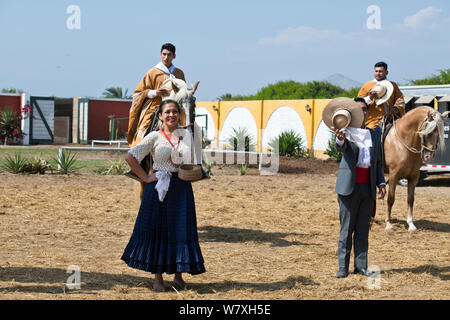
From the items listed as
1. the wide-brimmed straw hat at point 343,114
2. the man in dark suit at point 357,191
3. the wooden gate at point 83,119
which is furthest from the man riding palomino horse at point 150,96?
the wooden gate at point 83,119

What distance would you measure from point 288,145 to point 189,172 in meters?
19.0

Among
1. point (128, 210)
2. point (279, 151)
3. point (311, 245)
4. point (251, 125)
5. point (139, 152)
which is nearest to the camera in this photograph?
point (139, 152)

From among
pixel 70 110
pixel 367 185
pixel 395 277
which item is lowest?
pixel 395 277

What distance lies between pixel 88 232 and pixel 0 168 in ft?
30.7

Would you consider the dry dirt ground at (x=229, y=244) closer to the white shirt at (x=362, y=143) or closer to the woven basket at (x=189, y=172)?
the woven basket at (x=189, y=172)

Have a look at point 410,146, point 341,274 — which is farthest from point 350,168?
point 410,146

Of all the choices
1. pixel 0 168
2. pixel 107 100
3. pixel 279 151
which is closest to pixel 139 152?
pixel 0 168

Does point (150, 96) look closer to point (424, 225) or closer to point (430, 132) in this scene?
point (430, 132)

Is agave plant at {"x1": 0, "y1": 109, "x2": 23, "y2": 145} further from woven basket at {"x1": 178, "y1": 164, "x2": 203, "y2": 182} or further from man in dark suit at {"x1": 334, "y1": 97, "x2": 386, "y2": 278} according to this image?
man in dark suit at {"x1": 334, "y1": 97, "x2": 386, "y2": 278}

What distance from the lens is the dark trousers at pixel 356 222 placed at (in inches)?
249

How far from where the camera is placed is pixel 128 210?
10.8 meters

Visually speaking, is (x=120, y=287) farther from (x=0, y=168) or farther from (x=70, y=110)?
(x=70, y=110)

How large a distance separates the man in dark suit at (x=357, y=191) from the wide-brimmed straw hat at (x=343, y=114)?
17cm

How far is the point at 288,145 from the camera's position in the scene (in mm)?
24266
